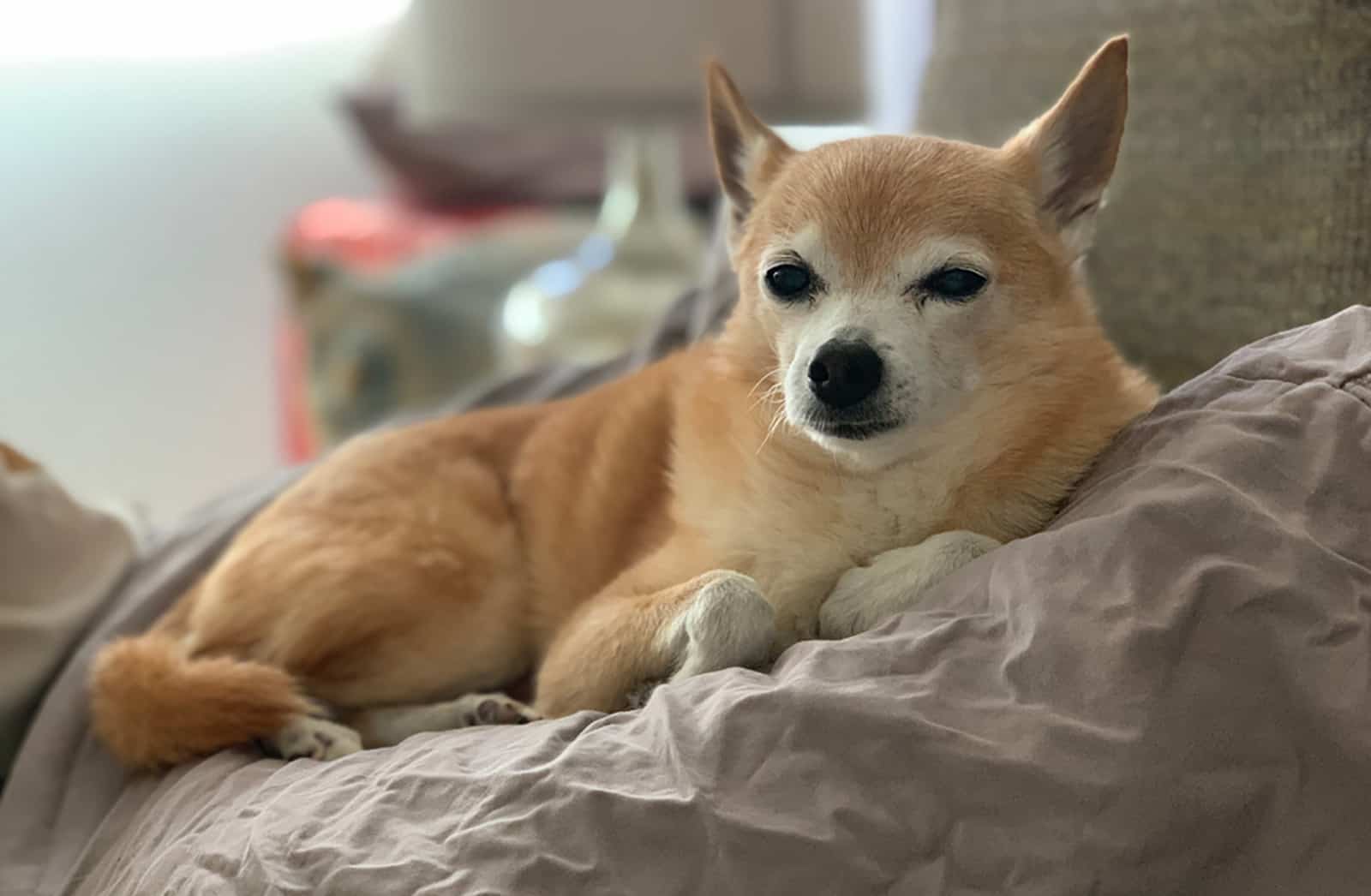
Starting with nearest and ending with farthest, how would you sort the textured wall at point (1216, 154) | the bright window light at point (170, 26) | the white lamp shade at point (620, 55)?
the textured wall at point (1216, 154) < the white lamp shade at point (620, 55) < the bright window light at point (170, 26)

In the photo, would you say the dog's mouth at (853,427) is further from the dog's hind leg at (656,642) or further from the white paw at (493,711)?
the white paw at (493,711)

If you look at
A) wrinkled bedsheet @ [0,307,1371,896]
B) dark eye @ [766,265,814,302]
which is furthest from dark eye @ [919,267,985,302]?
wrinkled bedsheet @ [0,307,1371,896]

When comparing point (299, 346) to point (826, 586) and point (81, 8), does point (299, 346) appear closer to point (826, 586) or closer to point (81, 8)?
point (81, 8)

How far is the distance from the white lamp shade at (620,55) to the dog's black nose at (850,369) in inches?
64.3

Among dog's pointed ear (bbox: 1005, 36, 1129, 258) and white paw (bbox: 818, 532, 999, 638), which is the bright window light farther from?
white paw (bbox: 818, 532, 999, 638)

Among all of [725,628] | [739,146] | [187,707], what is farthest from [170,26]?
[725,628]

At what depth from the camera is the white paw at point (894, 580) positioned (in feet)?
3.24

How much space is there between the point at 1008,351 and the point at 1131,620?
339 mm

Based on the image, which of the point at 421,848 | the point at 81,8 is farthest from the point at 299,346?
the point at 421,848

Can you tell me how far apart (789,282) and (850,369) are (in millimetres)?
154

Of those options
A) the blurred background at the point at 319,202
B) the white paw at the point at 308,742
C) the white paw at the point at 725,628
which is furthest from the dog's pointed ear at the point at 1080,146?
the blurred background at the point at 319,202

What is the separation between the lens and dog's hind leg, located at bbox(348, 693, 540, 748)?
1214mm

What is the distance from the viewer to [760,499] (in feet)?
3.79

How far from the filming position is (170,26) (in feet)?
12.2
